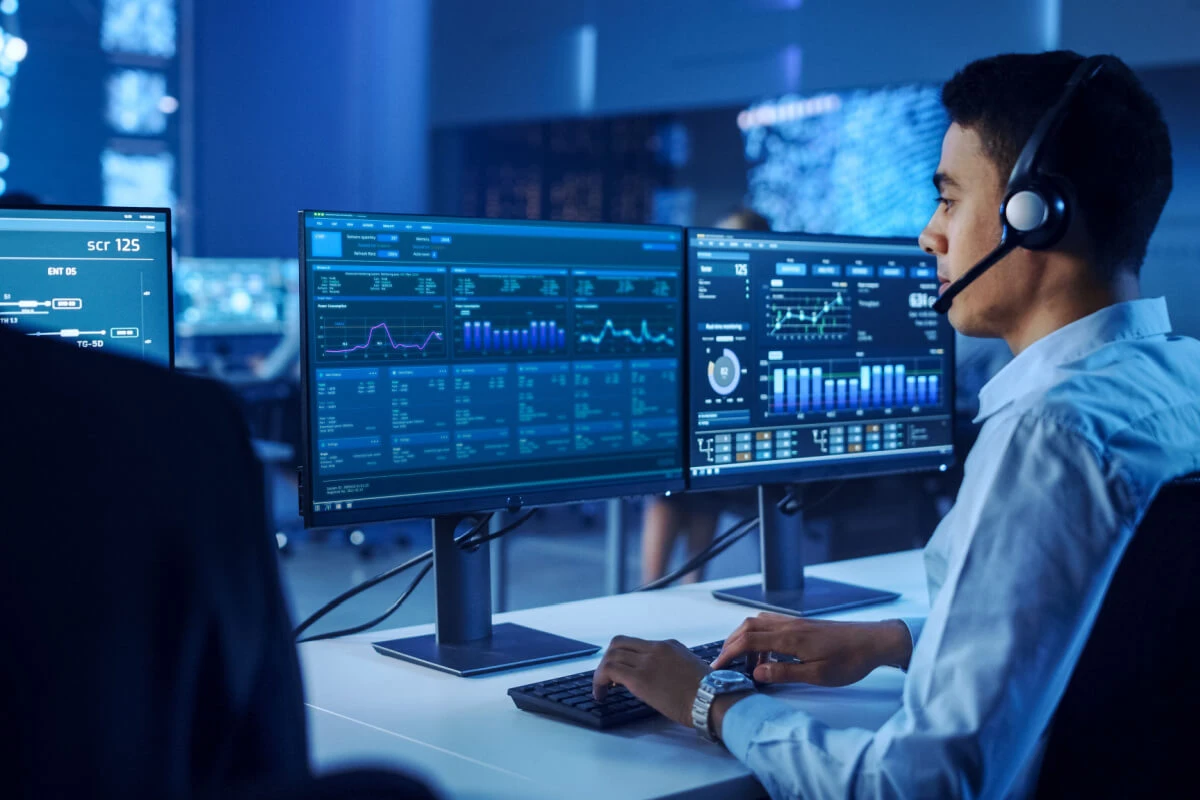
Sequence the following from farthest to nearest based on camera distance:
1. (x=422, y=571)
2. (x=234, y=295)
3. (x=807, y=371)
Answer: (x=234, y=295)
(x=807, y=371)
(x=422, y=571)

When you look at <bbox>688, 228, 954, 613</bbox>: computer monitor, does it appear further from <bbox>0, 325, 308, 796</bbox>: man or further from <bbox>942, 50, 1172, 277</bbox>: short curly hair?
<bbox>0, 325, 308, 796</bbox>: man

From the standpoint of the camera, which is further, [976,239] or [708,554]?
[708,554]

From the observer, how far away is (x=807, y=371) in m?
1.94

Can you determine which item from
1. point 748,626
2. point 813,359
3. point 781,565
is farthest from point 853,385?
point 748,626

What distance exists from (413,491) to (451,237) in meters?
0.33

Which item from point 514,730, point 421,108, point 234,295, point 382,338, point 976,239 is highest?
point 421,108

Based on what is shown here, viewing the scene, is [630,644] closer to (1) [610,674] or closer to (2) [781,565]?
(1) [610,674]

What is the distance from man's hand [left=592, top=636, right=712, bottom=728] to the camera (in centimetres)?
131

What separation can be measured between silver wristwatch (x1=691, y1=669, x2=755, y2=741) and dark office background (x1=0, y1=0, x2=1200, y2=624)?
13.1 feet

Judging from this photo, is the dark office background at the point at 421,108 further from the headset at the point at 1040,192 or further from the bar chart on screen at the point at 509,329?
the headset at the point at 1040,192

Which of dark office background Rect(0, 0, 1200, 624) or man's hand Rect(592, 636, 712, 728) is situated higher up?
dark office background Rect(0, 0, 1200, 624)

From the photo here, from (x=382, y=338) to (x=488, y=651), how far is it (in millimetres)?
431

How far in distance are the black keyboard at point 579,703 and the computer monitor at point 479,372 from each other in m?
0.14

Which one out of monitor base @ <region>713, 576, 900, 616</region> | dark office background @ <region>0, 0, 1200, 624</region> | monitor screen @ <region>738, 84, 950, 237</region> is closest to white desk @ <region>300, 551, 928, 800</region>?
monitor base @ <region>713, 576, 900, 616</region>
